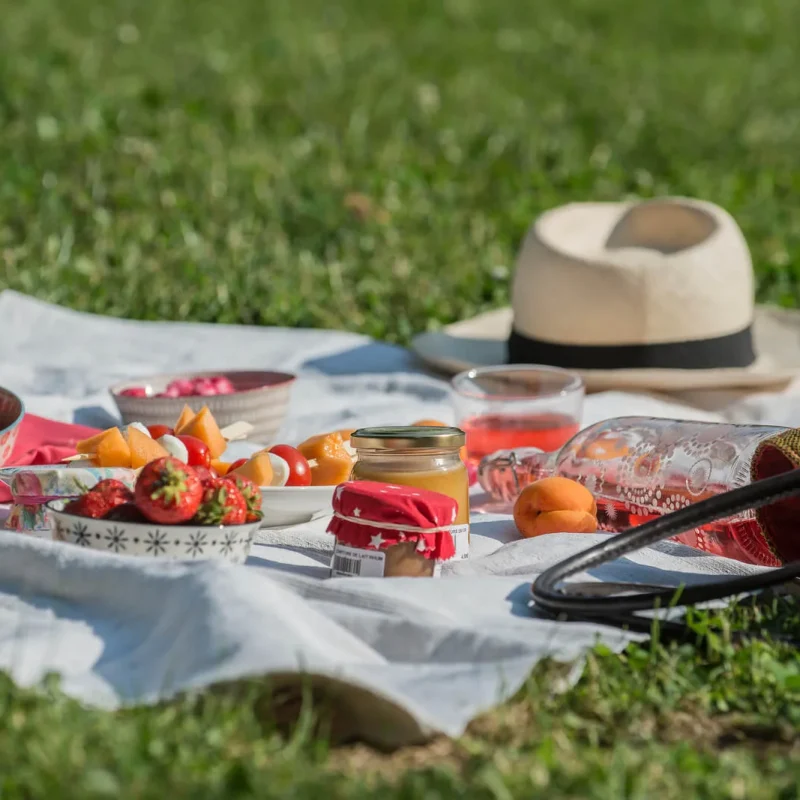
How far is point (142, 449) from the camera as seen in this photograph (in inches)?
111

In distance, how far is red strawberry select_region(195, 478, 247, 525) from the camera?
2.37m

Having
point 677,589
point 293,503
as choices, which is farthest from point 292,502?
point 677,589

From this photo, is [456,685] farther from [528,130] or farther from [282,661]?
[528,130]

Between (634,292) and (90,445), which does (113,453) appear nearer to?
(90,445)

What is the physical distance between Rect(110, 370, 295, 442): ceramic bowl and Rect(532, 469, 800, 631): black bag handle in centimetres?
138

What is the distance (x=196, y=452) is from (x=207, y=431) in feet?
0.79

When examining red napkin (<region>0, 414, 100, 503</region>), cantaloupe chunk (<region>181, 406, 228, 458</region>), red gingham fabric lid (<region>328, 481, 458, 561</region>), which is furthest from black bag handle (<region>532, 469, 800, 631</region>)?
red napkin (<region>0, 414, 100, 503</region>)

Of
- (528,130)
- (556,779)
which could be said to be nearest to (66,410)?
(556,779)

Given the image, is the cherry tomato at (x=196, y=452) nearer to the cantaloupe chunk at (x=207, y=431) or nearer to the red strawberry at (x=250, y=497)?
the cantaloupe chunk at (x=207, y=431)

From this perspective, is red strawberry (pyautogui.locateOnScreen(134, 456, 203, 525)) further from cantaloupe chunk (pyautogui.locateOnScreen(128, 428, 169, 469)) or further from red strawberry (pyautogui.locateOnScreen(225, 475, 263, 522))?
cantaloupe chunk (pyautogui.locateOnScreen(128, 428, 169, 469))

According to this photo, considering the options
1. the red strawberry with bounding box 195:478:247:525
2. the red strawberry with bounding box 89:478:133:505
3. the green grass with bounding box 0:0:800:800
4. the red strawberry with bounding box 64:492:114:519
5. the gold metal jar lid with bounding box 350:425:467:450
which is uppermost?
the gold metal jar lid with bounding box 350:425:467:450

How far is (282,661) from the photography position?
1.97m

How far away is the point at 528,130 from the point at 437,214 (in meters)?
1.53

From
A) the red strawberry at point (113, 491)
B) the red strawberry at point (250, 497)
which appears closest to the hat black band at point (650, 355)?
the red strawberry at point (250, 497)
